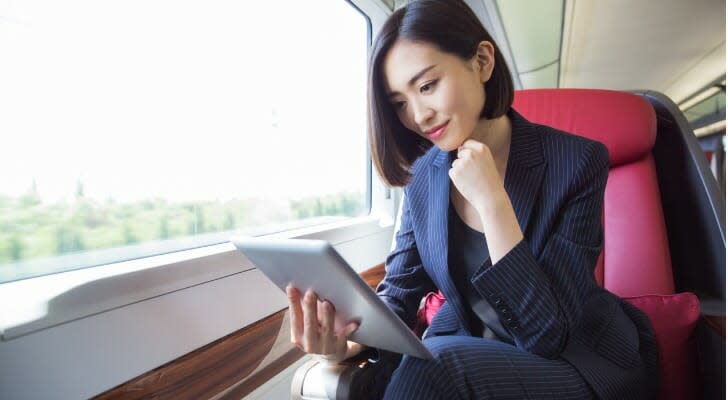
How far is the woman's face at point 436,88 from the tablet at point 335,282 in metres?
0.35

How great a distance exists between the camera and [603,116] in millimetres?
1163

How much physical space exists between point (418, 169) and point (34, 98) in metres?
0.69

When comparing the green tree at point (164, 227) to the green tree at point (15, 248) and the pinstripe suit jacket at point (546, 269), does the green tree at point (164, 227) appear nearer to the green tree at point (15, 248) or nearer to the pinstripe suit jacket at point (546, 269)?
the green tree at point (15, 248)

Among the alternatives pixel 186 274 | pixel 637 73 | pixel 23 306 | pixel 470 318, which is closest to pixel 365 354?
pixel 470 318

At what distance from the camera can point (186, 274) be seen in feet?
2.76

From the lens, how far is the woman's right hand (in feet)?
2.11

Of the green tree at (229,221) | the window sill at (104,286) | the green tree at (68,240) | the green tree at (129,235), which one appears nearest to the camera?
the window sill at (104,286)

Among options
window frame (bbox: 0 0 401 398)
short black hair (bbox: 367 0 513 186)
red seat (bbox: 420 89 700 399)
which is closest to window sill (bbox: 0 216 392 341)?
window frame (bbox: 0 0 401 398)

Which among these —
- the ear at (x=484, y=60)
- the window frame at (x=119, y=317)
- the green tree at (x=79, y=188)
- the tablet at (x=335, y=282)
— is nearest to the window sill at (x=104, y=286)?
the window frame at (x=119, y=317)

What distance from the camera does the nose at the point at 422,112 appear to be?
30.6 inches

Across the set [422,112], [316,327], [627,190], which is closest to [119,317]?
[316,327]

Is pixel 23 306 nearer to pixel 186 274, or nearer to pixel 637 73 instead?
pixel 186 274

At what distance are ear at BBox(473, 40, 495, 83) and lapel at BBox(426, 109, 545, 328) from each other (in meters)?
0.12

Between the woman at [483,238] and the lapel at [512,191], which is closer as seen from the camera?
the woman at [483,238]
